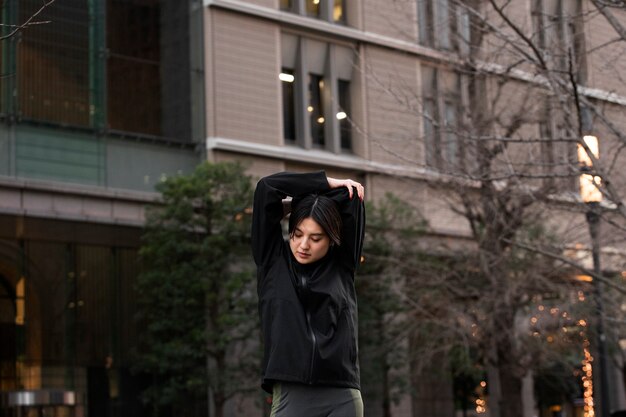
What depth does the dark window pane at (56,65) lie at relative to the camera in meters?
20.3

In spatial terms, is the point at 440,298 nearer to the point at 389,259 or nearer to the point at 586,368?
the point at 389,259

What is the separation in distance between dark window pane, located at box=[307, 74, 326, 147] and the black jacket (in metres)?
20.5

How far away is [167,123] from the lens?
23.0 m

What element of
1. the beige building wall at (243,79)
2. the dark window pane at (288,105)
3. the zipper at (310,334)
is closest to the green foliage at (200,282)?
the beige building wall at (243,79)

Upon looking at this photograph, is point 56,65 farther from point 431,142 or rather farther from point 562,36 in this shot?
point 562,36

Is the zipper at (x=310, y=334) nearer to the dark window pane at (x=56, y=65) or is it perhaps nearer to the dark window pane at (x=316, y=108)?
the dark window pane at (x=56, y=65)

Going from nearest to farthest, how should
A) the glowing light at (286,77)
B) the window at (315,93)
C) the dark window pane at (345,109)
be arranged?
the glowing light at (286,77) → the window at (315,93) → the dark window pane at (345,109)

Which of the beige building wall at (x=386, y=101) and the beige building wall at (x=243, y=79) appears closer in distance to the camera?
the beige building wall at (x=243, y=79)

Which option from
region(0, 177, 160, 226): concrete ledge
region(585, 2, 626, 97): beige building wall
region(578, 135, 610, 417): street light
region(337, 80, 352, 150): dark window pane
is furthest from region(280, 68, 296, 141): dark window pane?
region(578, 135, 610, 417): street light

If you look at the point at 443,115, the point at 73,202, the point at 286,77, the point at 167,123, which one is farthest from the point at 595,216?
the point at 286,77

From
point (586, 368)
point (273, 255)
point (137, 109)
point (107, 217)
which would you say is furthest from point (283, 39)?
point (273, 255)

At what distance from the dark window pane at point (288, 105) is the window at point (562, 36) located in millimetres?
5788

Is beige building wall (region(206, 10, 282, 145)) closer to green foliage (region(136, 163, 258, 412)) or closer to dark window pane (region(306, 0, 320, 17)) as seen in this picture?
dark window pane (region(306, 0, 320, 17))

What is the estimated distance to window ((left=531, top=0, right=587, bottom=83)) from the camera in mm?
12062
